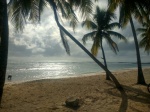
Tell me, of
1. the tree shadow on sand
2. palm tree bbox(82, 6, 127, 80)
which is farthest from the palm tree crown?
the tree shadow on sand

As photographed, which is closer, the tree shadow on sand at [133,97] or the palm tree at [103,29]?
the tree shadow on sand at [133,97]

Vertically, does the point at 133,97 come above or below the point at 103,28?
below

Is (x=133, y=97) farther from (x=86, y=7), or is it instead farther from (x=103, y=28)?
(x=103, y=28)

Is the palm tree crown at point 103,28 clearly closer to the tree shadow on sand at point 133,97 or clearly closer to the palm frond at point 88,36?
the palm frond at point 88,36

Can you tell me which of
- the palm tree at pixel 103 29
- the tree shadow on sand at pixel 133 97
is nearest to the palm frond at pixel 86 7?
the tree shadow on sand at pixel 133 97

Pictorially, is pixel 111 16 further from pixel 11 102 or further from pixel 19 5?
pixel 11 102

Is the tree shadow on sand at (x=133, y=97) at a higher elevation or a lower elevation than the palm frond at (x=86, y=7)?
lower

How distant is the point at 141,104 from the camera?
9781mm

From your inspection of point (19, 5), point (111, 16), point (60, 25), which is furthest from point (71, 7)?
point (111, 16)

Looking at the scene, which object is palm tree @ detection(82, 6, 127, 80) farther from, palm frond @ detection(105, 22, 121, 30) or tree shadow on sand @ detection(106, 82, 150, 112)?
tree shadow on sand @ detection(106, 82, 150, 112)

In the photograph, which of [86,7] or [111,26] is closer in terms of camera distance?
[86,7]

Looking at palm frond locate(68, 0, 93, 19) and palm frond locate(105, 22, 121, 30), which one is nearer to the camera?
palm frond locate(68, 0, 93, 19)

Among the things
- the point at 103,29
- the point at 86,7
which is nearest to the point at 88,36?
the point at 103,29

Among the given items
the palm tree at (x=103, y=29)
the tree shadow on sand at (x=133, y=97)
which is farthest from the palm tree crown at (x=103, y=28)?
the tree shadow on sand at (x=133, y=97)
